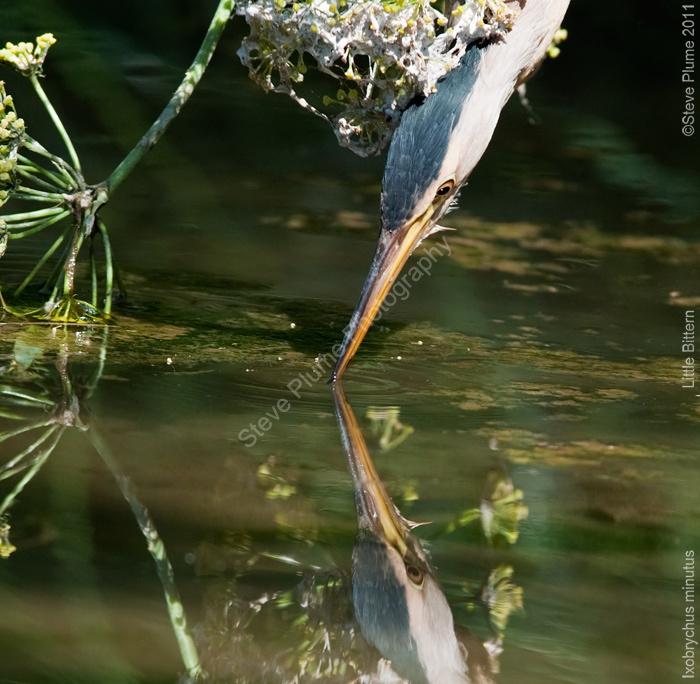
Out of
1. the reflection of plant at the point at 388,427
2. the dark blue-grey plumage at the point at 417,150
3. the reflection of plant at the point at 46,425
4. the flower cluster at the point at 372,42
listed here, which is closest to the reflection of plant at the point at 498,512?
the reflection of plant at the point at 388,427

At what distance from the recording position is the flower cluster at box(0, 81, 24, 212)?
238cm

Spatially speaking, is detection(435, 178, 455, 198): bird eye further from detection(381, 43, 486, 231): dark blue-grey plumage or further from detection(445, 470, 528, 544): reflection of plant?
detection(445, 470, 528, 544): reflection of plant

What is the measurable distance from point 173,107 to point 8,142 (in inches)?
19.6

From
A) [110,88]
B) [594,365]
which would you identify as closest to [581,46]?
[110,88]

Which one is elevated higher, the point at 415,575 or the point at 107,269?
the point at 107,269

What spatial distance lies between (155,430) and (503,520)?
0.68 meters

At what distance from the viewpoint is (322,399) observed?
225cm

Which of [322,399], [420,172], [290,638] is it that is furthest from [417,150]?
[290,638]

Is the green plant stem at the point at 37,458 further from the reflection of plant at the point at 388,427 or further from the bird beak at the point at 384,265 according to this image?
the bird beak at the point at 384,265

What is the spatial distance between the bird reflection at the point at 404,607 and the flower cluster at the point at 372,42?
1.10 metres

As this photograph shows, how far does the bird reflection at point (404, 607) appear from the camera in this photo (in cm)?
129

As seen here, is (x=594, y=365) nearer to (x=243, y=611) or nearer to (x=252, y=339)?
(x=252, y=339)

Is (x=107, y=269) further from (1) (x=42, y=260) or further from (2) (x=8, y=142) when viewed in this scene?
(2) (x=8, y=142)

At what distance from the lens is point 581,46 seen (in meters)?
5.74
